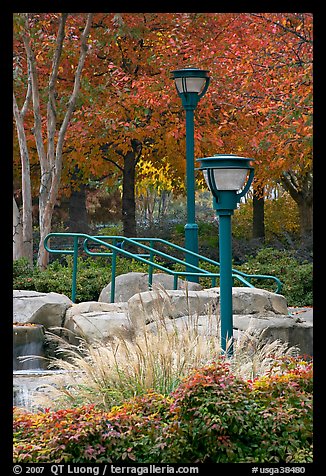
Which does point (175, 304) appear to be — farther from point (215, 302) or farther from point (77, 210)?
point (77, 210)

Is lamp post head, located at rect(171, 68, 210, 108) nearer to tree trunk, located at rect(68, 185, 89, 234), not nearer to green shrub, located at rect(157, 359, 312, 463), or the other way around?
green shrub, located at rect(157, 359, 312, 463)

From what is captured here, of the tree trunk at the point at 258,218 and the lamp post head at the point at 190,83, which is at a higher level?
the lamp post head at the point at 190,83

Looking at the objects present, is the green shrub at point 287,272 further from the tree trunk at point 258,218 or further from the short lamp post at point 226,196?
the short lamp post at point 226,196

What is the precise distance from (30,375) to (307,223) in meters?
13.7

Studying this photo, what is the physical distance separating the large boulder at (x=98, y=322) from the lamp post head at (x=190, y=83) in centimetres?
397

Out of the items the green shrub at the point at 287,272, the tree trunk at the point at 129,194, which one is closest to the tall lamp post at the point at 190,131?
the green shrub at the point at 287,272

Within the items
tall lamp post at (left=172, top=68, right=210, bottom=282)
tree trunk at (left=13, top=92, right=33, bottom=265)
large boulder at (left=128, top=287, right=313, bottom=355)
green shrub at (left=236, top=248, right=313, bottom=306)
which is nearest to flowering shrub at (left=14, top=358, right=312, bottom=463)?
large boulder at (left=128, top=287, right=313, bottom=355)

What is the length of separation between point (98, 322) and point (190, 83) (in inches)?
186

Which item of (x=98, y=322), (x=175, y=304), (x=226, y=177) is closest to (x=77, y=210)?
(x=98, y=322)

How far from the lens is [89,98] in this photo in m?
16.4

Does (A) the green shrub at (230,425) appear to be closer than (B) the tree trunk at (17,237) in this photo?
Yes

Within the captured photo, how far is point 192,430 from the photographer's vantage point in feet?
18.5

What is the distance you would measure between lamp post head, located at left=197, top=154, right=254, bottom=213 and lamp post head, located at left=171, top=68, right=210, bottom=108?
535cm

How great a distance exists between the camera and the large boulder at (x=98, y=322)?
8.55 meters
